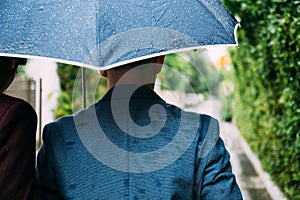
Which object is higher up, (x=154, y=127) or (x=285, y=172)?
(x=154, y=127)

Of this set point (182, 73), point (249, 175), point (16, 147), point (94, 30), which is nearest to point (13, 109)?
point (16, 147)

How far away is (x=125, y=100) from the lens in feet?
7.23

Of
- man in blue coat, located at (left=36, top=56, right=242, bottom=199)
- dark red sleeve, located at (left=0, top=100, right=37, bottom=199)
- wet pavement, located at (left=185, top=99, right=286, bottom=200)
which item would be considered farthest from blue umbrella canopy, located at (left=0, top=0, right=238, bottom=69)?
wet pavement, located at (left=185, top=99, right=286, bottom=200)

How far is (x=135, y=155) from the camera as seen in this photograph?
2.10 m

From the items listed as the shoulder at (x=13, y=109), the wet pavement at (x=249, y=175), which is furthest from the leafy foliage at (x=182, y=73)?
the shoulder at (x=13, y=109)

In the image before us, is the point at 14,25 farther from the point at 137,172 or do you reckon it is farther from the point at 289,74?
the point at 289,74

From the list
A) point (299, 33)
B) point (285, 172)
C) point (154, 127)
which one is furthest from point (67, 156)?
point (285, 172)

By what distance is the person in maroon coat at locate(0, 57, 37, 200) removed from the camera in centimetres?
200

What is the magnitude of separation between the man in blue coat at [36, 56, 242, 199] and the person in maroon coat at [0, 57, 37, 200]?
0.33 feet

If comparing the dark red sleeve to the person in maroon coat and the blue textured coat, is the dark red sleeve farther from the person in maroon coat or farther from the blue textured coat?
the blue textured coat

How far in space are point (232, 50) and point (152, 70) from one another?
1149cm

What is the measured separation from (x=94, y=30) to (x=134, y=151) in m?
0.50

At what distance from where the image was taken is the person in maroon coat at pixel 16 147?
2.00 m

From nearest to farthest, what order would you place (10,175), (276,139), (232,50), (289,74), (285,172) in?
(10,175) < (289,74) < (285,172) < (276,139) < (232,50)
